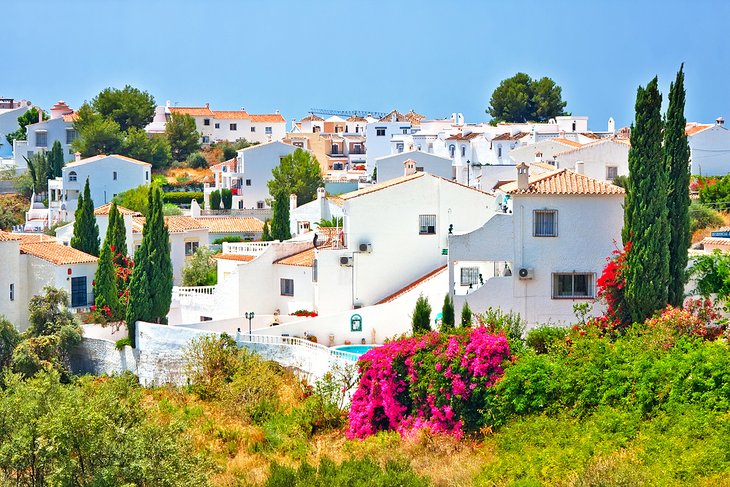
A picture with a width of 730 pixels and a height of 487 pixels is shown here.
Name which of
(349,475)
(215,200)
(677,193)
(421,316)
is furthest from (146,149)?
(349,475)

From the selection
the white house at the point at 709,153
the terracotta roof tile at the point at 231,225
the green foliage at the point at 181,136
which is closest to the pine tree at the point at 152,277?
the terracotta roof tile at the point at 231,225

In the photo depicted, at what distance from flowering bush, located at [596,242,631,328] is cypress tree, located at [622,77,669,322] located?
230mm

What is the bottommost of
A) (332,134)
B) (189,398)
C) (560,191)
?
(189,398)

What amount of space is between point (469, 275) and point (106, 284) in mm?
16183

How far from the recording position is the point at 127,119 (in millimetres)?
114000

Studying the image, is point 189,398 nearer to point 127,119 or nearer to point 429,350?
point 429,350

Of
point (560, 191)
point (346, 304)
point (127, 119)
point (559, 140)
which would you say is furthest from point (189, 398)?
point (127, 119)

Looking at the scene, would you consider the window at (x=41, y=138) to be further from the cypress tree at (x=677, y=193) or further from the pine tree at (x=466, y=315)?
the cypress tree at (x=677, y=193)

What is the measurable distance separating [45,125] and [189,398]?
7213 cm

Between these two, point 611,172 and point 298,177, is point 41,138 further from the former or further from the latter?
point 611,172

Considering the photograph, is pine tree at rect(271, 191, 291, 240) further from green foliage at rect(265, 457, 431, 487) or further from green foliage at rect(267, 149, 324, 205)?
green foliage at rect(265, 457, 431, 487)

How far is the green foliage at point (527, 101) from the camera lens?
381 ft

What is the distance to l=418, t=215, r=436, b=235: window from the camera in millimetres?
50469

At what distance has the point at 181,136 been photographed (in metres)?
117
